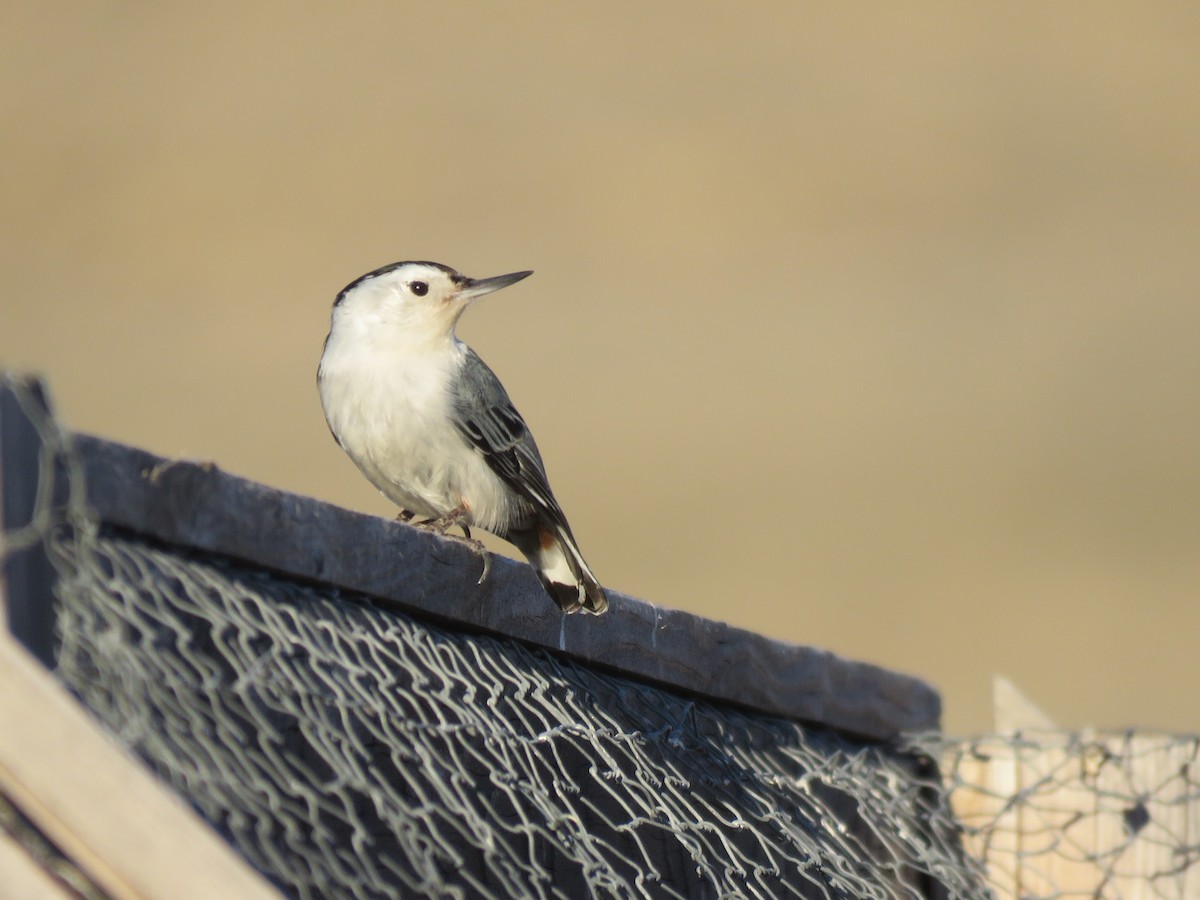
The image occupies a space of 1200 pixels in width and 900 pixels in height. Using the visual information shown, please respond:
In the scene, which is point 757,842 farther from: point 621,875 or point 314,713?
point 314,713

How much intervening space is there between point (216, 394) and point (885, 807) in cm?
1775

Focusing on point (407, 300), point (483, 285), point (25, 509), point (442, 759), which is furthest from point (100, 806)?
point (483, 285)

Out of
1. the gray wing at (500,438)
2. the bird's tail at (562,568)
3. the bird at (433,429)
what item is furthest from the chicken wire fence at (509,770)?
the gray wing at (500,438)

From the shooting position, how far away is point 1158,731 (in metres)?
3.46

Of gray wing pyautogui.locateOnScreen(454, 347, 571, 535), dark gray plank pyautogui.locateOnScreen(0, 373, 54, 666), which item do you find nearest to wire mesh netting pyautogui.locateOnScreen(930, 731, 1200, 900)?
gray wing pyautogui.locateOnScreen(454, 347, 571, 535)

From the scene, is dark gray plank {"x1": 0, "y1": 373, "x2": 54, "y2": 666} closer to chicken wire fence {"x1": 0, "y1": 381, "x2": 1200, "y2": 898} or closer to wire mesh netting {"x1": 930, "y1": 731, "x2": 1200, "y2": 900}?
chicken wire fence {"x1": 0, "y1": 381, "x2": 1200, "y2": 898}

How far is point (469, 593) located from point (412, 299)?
→ 2224 millimetres

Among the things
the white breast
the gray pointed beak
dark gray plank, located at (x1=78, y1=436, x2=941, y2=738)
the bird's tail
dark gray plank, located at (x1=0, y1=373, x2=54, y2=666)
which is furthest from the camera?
the gray pointed beak

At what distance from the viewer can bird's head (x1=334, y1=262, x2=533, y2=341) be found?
489 centimetres

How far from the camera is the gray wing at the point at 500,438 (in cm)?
462

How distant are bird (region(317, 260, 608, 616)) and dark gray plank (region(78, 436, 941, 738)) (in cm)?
89

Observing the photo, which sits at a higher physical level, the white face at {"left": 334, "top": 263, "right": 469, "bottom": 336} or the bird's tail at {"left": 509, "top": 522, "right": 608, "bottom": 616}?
the white face at {"left": 334, "top": 263, "right": 469, "bottom": 336}

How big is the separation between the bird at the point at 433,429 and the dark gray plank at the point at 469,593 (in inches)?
35.1

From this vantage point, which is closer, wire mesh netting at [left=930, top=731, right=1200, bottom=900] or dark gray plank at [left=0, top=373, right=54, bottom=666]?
dark gray plank at [left=0, top=373, right=54, bottom=666]
